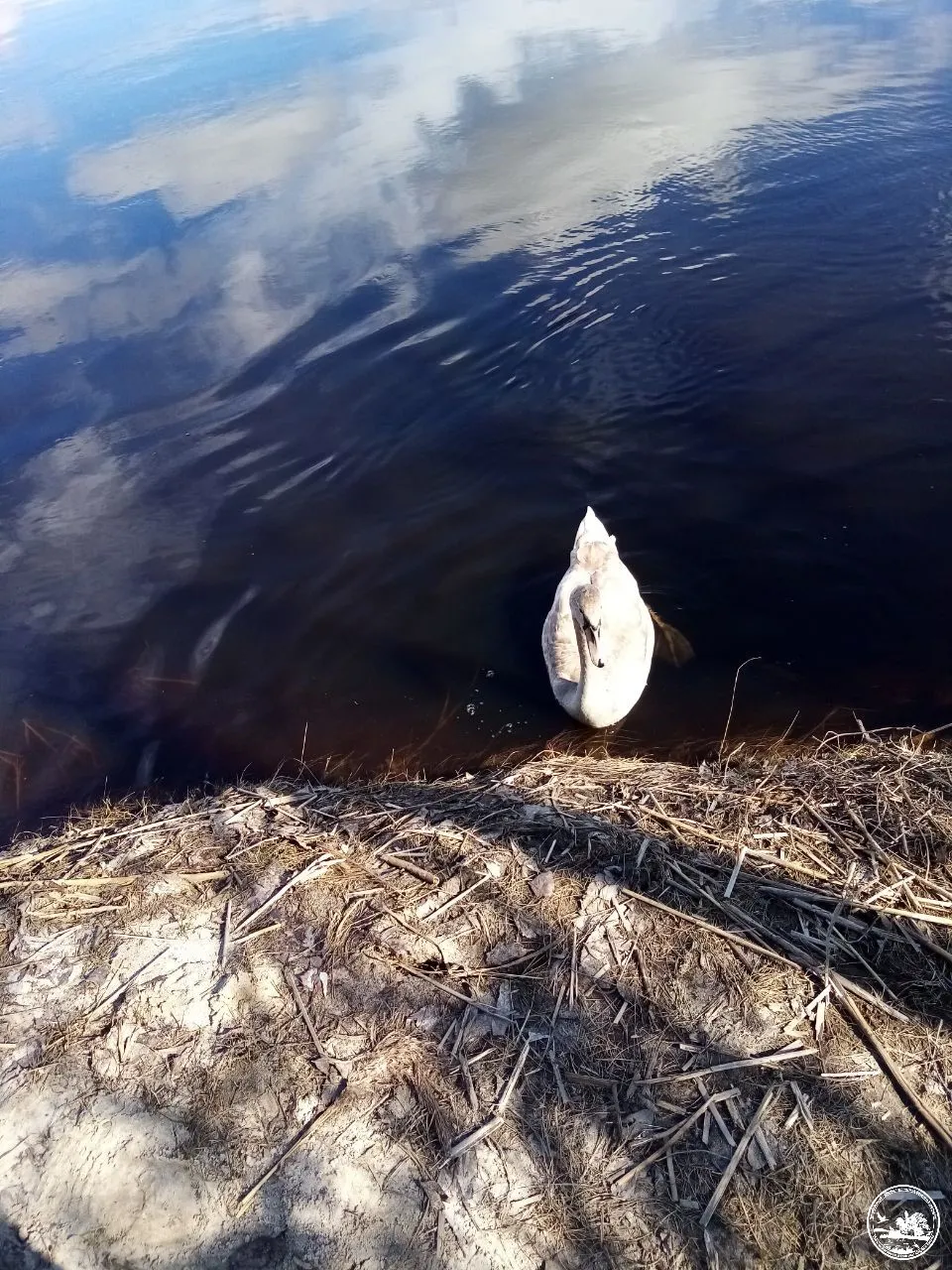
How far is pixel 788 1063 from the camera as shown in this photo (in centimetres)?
408

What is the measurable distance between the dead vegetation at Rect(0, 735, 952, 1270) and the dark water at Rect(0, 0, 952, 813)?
208cm

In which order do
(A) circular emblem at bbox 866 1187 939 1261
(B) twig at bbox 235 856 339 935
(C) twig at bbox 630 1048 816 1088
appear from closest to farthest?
1. (A) circular emblem at bbox 866 1187 939 1261
2. (C) twig at bbox 630 1048 816 1088
3. (B) twig at bbox 235 856 339 935

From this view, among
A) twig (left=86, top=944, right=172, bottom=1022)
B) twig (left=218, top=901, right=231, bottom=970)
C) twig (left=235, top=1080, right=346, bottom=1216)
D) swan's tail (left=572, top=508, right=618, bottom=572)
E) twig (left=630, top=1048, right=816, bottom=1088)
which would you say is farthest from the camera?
swan's tail (left=572, top=508, right=618, bottom=572)

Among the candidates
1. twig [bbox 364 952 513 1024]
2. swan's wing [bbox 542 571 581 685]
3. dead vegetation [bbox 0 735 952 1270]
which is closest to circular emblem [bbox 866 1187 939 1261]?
dead vegetation [bbox 0 735 952 1270]

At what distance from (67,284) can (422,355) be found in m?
8.14

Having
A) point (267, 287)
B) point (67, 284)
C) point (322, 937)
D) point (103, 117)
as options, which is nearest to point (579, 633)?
point (322, 937)

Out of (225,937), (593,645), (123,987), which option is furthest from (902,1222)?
(123,987)

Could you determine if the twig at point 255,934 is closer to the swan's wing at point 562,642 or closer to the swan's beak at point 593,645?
the swan's beak at point 593,645

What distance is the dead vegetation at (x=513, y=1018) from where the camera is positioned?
12.4 ft

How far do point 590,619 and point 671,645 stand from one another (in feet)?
6.07

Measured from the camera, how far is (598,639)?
22.0 feet

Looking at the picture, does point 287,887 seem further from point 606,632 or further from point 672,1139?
point 606,632

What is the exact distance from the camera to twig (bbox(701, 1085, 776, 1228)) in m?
3.68

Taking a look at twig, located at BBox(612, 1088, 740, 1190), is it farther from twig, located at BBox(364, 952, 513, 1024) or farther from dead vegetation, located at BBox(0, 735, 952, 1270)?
twig, located at BBox(364, 952, 513, 1024)
